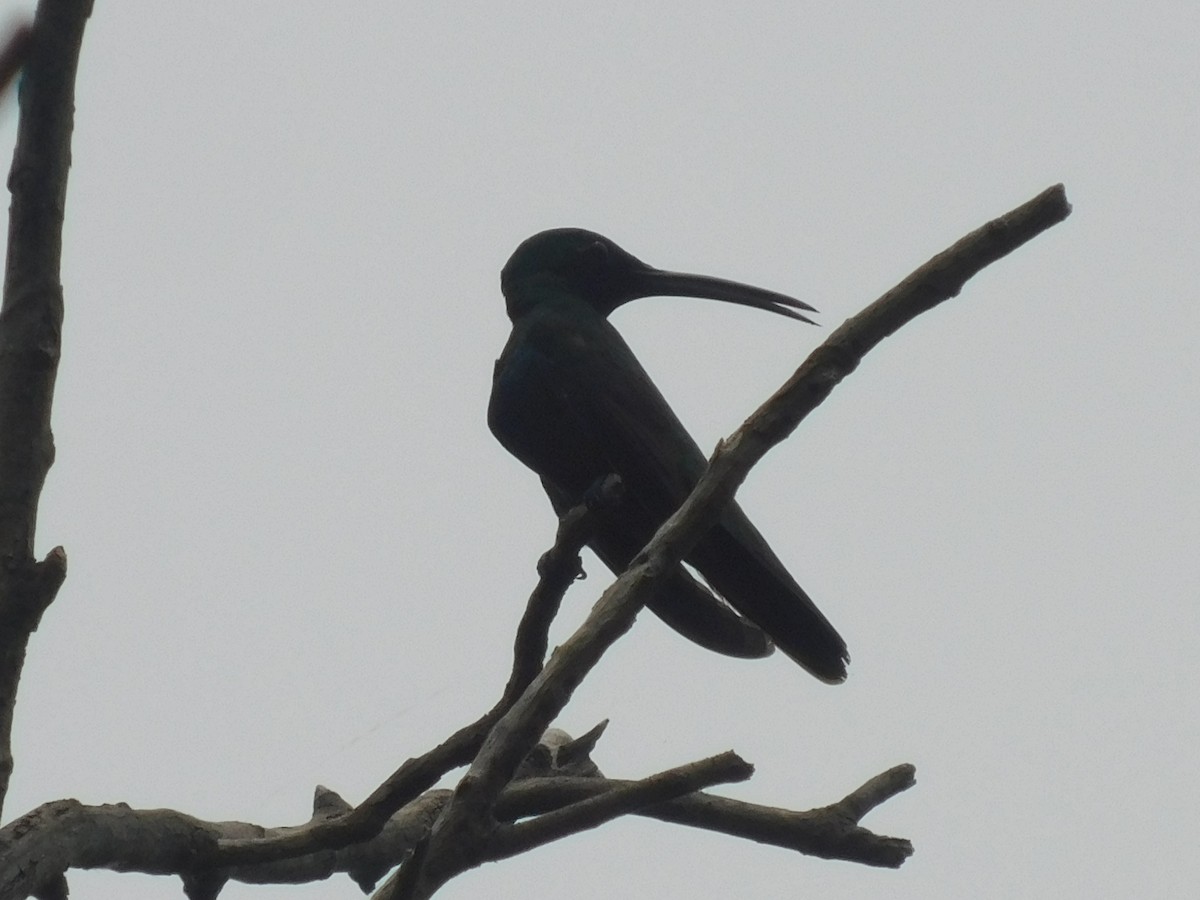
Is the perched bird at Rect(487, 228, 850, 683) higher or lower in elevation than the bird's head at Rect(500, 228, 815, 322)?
lower

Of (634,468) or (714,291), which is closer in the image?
(634,468)

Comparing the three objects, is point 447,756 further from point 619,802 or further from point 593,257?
point 593,257

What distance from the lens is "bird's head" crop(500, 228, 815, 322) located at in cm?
584

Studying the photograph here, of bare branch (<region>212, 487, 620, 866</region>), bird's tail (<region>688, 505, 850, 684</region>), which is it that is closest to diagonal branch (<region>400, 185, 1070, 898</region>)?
Answer: bare branch (<region>212, 487, 620, 866</region>)

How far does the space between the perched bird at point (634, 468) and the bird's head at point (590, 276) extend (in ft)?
1.53

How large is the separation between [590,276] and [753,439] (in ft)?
9.69

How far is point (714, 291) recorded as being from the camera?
19.1 ft

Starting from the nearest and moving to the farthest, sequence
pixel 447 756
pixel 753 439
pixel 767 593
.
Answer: pixel 753 439, pixel 447 756, pixel 767 593

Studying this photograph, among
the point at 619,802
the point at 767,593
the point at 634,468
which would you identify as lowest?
the point at 619,802

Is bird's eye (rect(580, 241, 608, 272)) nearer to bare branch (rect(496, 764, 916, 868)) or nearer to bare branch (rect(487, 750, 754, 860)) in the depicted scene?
bare branch (rect(496, 764, 916, 868))

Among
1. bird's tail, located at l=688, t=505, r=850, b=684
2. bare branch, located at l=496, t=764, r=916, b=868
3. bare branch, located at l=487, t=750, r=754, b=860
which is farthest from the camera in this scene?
bird's tail, located at l=688, t=505, r=850, b=684

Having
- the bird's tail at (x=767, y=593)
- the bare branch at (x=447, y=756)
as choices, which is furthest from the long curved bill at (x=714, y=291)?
the bare branch at (x=447, y=756)

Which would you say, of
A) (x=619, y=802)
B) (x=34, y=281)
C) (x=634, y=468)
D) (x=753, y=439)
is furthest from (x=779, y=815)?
→ (x=34, y=281)

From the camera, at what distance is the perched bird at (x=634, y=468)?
4566 mm
